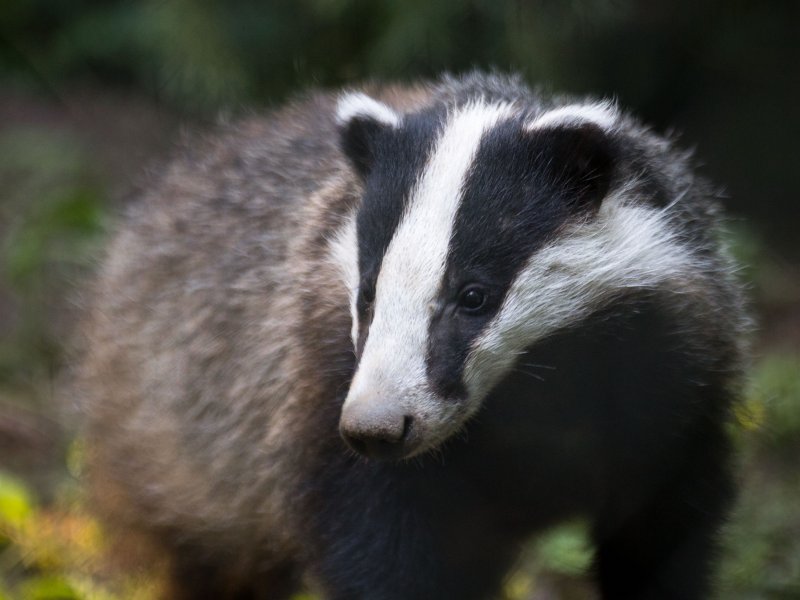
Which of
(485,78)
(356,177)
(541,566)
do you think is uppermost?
(485,78)

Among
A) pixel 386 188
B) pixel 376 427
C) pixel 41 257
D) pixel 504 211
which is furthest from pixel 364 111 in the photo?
pixel 41 257

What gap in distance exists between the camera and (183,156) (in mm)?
4680

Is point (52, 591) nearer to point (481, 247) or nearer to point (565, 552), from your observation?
point (565, 552)

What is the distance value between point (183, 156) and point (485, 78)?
1344mm

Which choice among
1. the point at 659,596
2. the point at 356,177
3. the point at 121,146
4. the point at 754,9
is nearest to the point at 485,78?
the point at 356,177

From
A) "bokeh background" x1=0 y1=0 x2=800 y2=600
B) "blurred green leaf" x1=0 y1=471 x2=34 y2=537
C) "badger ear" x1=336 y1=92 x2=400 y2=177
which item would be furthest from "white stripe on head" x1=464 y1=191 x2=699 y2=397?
"blurred green leaf" x1=0 y1=471 x2=34 y2=537

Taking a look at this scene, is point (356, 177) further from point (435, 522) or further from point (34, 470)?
point (34, 470)

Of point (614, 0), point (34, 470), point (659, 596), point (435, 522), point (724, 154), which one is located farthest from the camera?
point (724, 154)

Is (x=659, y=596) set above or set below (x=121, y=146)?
below

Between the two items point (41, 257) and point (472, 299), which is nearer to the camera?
point (472, 299)

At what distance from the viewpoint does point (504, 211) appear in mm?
2984

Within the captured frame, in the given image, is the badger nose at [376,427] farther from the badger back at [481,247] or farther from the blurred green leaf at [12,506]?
the blurred green leaf at [12,506]

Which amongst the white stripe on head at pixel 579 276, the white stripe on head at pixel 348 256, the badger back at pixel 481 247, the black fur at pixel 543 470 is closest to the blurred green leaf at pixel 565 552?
the black fur at pixel 543 470

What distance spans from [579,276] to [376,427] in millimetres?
703
